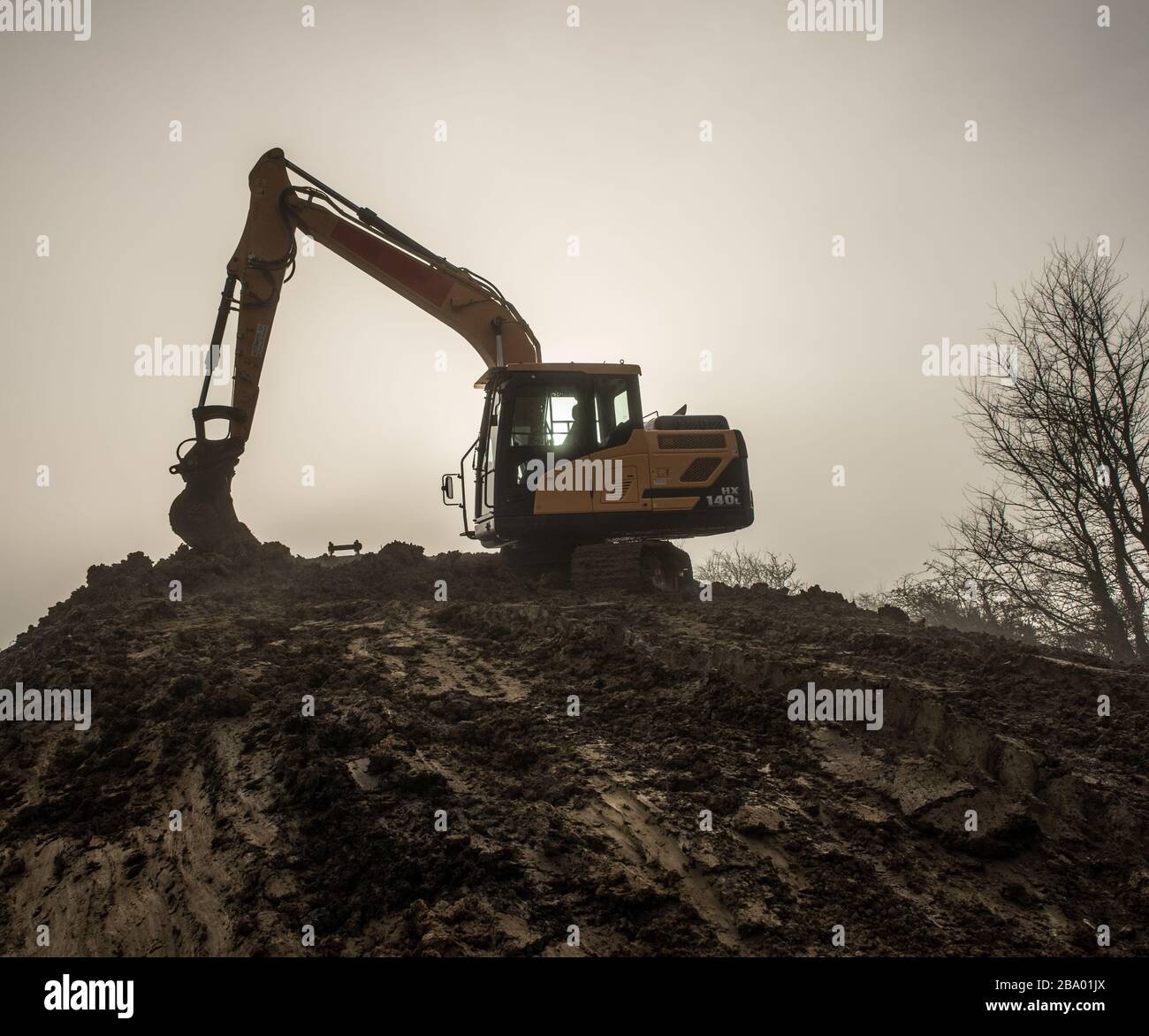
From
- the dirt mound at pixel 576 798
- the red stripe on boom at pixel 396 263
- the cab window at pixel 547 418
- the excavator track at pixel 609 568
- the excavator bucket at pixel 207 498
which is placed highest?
the red stripe on boom at pixel 396 263

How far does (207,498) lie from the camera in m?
10.7

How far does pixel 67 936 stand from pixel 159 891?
38cm

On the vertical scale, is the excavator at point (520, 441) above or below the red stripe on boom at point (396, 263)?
below

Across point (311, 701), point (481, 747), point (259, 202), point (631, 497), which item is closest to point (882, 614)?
point (631, 497)

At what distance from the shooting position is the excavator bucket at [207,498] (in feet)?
34.3

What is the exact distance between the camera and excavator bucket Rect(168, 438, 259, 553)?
34.3 feet

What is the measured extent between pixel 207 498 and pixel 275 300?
2.84 meters

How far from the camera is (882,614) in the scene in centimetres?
912

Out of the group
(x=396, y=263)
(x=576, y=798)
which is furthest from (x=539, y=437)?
(x=576, y=798)

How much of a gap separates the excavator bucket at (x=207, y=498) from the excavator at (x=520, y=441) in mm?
16
